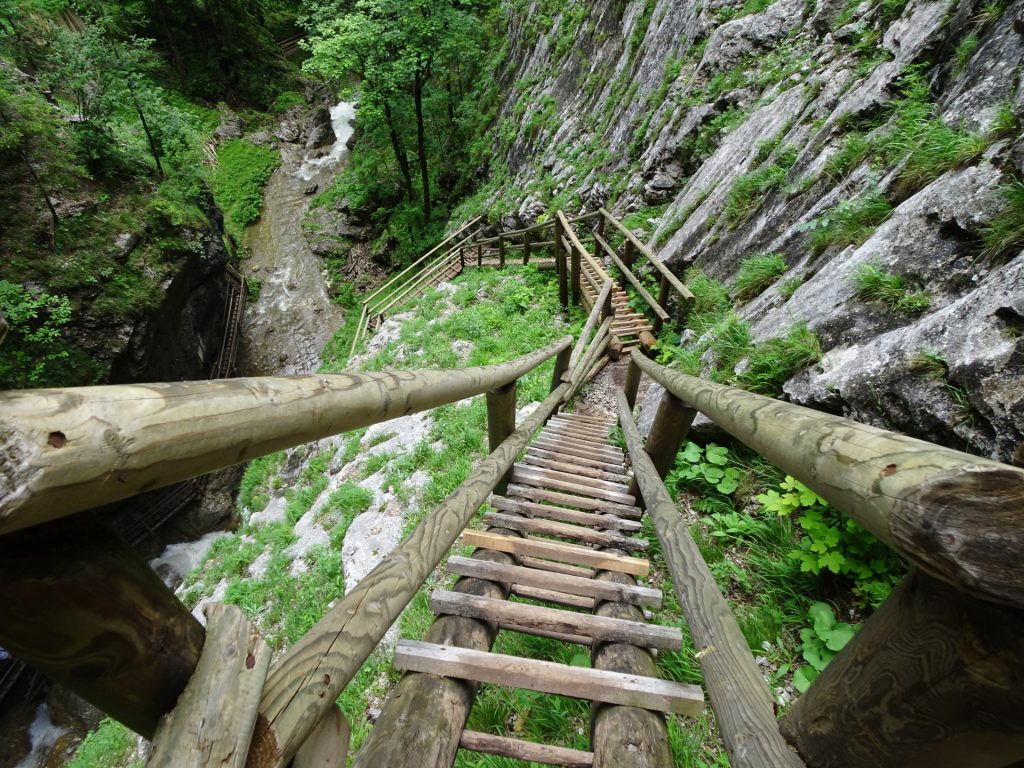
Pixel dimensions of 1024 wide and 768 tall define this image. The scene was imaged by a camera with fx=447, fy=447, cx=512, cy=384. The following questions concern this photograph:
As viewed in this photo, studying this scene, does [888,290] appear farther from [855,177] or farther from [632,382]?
[632,382]

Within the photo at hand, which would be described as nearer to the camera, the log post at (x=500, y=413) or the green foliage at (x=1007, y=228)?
the green foliage at (x=1007, y=228)

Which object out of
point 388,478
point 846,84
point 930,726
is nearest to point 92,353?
point 388,478

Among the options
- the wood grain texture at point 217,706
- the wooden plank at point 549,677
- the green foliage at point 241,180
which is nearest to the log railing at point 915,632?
the wooden plank at point 549,677

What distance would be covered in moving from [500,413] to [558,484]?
83 centimetres

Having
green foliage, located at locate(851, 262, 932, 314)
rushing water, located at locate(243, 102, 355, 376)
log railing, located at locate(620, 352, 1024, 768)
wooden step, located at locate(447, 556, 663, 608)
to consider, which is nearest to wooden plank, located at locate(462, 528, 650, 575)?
wooden step, located at locate(447, 556, 663, 608)

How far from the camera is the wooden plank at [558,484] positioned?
11.0ft

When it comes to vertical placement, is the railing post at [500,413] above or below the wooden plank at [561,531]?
above

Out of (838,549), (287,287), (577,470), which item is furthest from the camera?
(287,287)

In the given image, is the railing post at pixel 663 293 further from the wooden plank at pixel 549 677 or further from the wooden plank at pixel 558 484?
the wooden plank at pixel 549 677

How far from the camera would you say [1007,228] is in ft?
9.03

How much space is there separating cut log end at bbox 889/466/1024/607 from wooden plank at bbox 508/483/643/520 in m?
2.64

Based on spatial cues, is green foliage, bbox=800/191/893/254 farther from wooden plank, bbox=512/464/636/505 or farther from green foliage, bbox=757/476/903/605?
wooden plank, bbox=512/464/636/505

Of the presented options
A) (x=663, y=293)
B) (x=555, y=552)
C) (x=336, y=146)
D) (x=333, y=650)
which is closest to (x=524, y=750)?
(x=333, y=650)

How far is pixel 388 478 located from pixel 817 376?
4.41 meters
